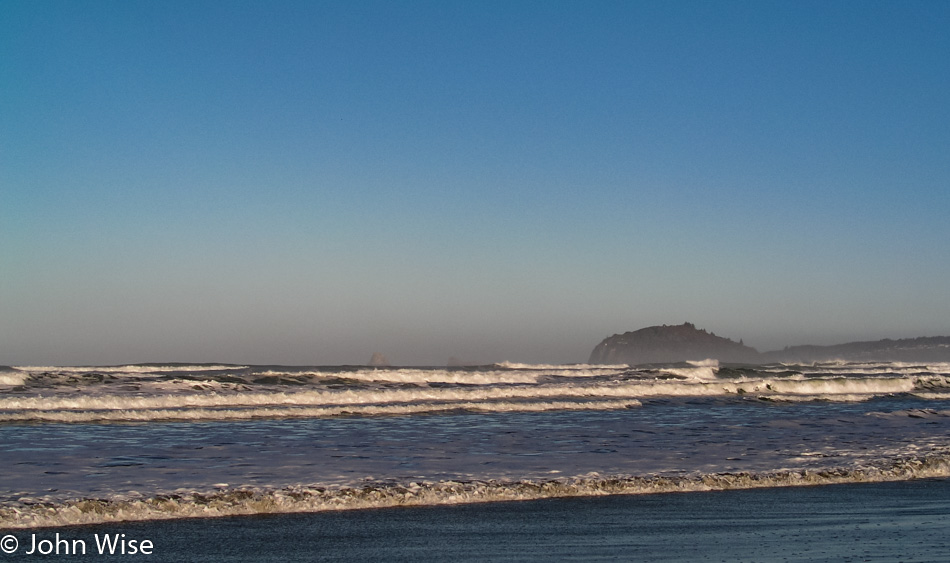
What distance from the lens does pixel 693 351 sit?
9288 centimetres

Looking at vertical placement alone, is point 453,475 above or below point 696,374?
above

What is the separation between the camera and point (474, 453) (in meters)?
12.3

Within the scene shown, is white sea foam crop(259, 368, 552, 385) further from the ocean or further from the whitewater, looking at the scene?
the ocean

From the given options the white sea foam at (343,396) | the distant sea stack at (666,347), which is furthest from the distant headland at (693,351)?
the white sea foam at (343,396)

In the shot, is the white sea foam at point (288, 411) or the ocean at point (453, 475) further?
the white sea foam at point (288, 411)

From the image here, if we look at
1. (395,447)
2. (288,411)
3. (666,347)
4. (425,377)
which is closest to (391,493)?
(395,447)

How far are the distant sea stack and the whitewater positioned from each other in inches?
2557

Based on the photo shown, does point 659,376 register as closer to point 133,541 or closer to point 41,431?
point 41,431

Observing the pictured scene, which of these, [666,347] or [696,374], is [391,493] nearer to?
[696,374]

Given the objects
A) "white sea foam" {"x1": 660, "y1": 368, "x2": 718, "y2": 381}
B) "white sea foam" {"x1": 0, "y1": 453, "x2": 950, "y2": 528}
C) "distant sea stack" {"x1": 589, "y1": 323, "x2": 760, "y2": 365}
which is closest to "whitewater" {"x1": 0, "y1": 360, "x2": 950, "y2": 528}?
"white sea foam" {"x1": 0, "y1": 453, "x2": 950, "y2": 528}

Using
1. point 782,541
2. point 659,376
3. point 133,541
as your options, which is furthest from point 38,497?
point 659,376

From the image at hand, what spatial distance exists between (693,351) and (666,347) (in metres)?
3.46

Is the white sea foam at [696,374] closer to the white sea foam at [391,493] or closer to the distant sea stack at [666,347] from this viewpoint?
the white sea foam at [391,493]

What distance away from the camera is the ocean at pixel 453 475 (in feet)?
24.0
